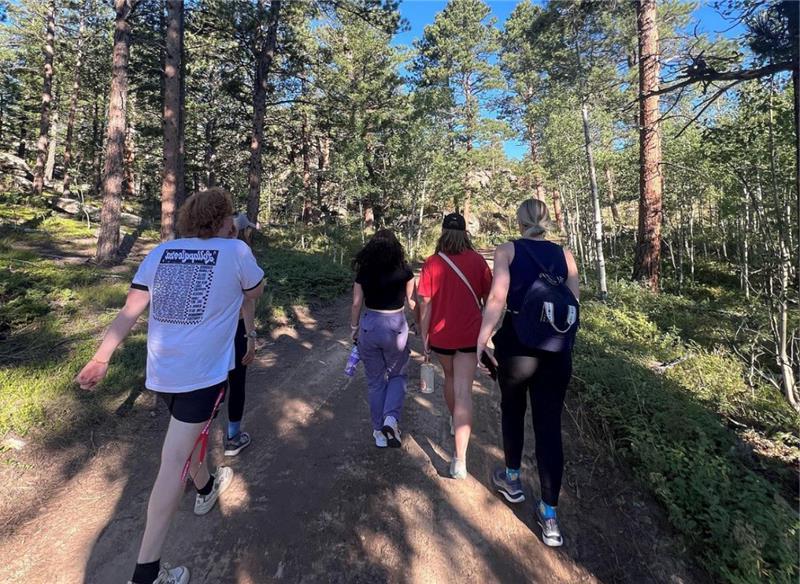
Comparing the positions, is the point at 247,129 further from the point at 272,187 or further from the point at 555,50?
the point at 555,50

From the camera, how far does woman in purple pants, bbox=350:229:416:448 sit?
3424 millimetres

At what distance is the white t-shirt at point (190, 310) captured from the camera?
2.05 meters

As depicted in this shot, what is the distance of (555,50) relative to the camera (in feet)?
31.8

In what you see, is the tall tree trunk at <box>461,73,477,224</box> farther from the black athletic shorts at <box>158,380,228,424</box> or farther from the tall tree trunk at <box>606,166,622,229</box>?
the black athletic shorts at <box>158,380,228,424</box>

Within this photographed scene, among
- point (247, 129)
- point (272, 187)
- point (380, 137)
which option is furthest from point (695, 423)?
point (272, 187)

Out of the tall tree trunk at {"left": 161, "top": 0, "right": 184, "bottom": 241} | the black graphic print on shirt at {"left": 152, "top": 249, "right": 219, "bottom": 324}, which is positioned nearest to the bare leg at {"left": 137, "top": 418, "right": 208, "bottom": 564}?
the black graphic print on shirt at {"left": 152, "top": 249, "right": 219, "bottom": 324}

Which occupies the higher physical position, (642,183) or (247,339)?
(642,183)

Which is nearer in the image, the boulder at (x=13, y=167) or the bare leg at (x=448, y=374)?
the bare leg at (x=448, y=374)

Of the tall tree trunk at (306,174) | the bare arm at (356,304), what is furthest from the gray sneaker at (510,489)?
the tall tree trunk at (306,174)

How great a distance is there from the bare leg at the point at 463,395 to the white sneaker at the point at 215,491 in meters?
1.80

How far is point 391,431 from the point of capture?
11.3ft

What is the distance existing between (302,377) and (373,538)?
2.91 m

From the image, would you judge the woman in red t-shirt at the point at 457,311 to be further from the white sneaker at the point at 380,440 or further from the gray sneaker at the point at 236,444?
the gray sneaker at the point at 236,444

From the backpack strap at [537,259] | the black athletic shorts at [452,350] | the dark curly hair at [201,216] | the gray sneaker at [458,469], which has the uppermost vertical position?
the dark curly hair at [201,216]
